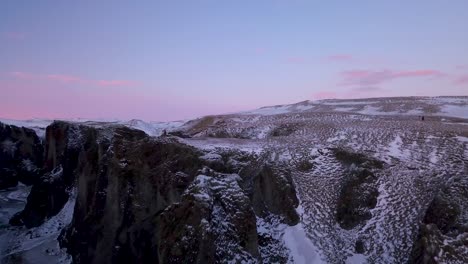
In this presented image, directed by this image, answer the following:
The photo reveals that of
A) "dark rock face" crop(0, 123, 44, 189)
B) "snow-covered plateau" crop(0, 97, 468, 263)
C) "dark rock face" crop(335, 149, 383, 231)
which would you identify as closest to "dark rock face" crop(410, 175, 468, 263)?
"snow-covered plateau" crop(0, 97, 468, 263)

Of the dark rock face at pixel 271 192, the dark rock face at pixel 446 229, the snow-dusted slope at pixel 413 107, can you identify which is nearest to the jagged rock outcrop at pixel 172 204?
the dark rock face at pixel 271 192

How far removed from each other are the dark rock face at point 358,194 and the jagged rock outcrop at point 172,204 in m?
2.99

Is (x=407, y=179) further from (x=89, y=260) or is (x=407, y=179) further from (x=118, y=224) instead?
(x=89, y=260)

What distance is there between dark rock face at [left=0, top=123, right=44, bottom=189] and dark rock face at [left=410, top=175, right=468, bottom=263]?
58.5 meters

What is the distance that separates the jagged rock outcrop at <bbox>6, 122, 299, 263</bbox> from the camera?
66.6 feet

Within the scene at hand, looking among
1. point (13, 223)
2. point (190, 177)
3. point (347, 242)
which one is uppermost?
point (190, 177)

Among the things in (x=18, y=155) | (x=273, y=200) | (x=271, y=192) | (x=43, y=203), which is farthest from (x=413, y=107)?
(x=18, y=155)

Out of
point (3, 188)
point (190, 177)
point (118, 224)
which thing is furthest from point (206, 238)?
point (3, 188)

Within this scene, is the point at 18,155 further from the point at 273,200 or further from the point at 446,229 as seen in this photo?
the point at 446,229

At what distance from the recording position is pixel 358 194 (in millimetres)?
25094

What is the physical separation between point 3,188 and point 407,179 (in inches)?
2302

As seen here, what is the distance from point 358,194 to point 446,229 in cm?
570

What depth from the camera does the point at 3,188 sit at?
61.5m

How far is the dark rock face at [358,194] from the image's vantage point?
24078mm
